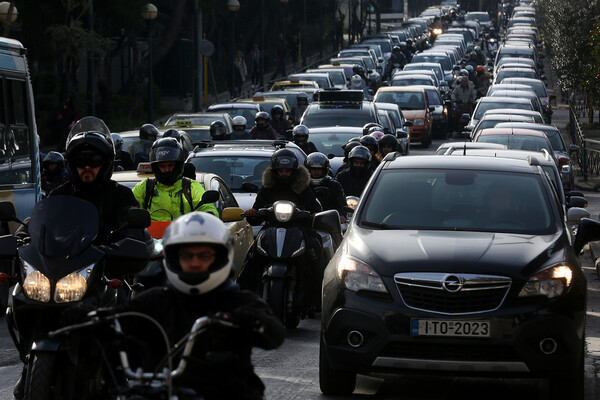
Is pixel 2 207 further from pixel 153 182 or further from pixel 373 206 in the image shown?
pixel 153 182

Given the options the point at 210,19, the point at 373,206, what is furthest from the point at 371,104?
the point at 210,19

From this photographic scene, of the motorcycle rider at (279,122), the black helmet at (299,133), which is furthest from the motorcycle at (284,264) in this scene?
the motorcycle rider at (279,122)

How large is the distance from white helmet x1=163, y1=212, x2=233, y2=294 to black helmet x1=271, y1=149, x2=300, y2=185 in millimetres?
6823

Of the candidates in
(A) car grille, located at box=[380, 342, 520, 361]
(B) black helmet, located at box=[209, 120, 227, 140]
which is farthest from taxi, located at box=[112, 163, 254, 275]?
(B) black helmet, located at box=[209, 120, 227, 140]

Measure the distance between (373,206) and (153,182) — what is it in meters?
2.25

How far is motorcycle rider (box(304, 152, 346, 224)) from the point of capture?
45.0ft

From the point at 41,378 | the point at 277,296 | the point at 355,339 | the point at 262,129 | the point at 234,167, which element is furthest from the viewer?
the point at 262,129

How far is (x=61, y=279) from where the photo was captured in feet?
22.8

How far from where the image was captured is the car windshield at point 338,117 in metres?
26.8

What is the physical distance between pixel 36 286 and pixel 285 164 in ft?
18.2

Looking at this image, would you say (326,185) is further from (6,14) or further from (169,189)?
(6,14)

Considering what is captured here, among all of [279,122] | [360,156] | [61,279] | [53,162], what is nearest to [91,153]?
[61,279]

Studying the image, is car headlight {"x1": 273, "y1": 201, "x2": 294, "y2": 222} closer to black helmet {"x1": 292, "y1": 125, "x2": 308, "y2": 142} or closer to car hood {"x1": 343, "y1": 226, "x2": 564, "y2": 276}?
car hood {"x1": 343, "y1": 226, "x2": 564, "y2": 276}

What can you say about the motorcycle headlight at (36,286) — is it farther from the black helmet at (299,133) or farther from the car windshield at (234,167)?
the black helmet at (299,133)
